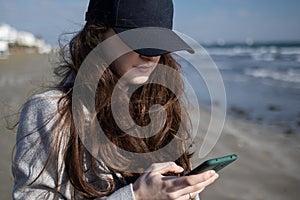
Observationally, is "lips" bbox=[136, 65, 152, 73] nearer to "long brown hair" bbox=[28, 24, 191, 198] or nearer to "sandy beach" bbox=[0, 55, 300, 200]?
"long brown hair" bbox=[28, 24, 191, 198]

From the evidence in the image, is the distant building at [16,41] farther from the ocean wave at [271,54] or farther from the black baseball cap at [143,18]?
the black baseball cap at [143,18]

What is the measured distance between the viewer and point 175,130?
7.31ft

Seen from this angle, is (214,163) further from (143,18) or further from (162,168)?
(143,18)

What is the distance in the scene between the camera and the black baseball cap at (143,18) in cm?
185

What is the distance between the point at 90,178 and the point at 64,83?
1.43ft

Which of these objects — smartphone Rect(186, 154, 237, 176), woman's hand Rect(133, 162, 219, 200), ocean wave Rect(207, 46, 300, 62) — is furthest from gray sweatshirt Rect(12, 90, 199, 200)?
ocean wave Rect(207, 46, 300, 62)

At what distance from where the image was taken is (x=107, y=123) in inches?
78.4

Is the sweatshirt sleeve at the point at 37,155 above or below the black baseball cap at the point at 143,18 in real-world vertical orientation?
below

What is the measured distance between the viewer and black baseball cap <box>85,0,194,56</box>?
1853mm

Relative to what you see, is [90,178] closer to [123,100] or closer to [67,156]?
[67,156]

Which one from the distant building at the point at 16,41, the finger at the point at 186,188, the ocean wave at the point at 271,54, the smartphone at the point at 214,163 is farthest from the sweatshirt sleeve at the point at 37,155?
the distant building at the point at 16,41

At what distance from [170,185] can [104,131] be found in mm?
462

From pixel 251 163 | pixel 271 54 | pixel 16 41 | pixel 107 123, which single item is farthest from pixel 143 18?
pixel 16 41

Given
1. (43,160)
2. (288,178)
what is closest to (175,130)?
(43,160)
